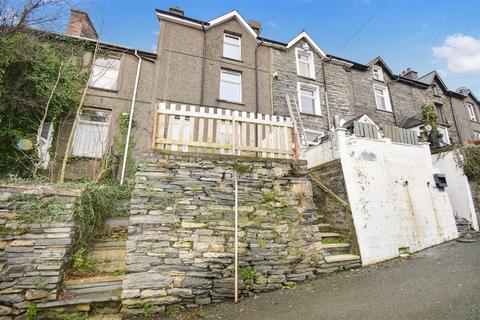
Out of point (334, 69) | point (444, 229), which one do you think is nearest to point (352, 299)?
point (444, 229)

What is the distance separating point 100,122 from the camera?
31.2 ft

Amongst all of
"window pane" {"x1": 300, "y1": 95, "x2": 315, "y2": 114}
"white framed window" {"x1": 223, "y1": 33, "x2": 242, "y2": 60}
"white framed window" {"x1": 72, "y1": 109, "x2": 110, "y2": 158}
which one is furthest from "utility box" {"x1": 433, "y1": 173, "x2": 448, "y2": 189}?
"white framed window" {"x1": 72, "y1": 109, "x2": 110, "y2": 158}

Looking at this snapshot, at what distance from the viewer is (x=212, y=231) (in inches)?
165

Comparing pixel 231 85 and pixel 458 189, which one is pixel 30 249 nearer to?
pixel 231 85

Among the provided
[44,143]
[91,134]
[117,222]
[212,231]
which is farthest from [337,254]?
[44,143]

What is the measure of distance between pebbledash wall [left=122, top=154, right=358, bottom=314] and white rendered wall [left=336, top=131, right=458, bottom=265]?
191 centimetres

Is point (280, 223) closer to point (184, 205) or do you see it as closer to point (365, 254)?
point (184, 205)

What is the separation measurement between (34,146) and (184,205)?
726 centimetres

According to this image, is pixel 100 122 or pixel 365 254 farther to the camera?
pixel 100 122

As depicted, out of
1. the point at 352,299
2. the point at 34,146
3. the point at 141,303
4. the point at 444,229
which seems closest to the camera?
the point at 141,303

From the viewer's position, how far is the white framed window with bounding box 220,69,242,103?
1150 cm

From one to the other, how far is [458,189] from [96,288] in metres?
11.4

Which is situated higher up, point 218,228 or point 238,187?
point 238,187

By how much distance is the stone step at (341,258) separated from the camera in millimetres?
4989
